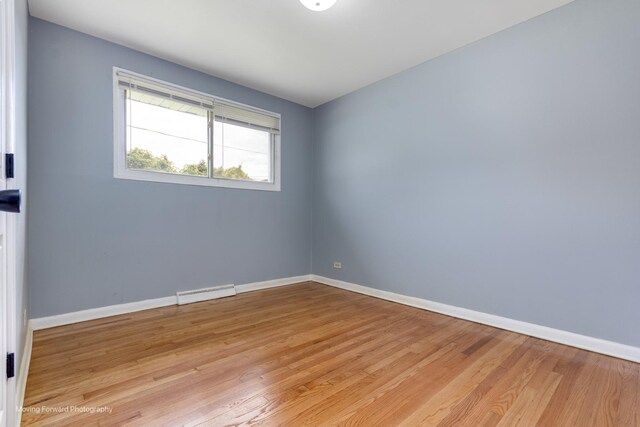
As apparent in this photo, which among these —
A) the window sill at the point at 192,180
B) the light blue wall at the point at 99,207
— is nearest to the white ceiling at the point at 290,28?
the light blue wall at the point at 99,207

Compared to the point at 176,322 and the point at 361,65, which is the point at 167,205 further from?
the point at 361,65

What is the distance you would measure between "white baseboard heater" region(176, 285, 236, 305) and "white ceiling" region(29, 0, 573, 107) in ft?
8.41

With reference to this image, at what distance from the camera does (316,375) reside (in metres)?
1.83

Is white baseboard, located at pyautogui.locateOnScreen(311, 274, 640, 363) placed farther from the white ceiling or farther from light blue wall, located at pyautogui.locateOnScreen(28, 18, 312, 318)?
the white ceiling

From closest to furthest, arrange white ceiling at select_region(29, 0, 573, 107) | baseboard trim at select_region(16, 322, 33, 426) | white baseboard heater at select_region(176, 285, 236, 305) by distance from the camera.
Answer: baseboard trim at select_region(16, 322, 33, 426) < white ceiling at select_region(29, 0, 573, 107) < white baseboard heater at select_region(176, 285, 236, 305)

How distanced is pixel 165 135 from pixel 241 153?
0.95 meters

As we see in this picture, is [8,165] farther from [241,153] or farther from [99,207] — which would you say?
[241,153]

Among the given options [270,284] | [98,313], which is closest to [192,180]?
[98,313]

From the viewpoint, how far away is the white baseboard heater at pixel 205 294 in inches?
128

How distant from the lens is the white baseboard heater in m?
3.25

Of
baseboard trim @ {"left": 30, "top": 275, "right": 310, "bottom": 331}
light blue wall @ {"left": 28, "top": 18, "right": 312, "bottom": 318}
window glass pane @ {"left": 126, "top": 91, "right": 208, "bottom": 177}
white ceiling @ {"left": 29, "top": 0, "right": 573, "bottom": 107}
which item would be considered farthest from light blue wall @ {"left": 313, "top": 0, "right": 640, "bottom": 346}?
baseboard trim @ {"left": 30, "top": 275, "right": 310, "bottom": 331}

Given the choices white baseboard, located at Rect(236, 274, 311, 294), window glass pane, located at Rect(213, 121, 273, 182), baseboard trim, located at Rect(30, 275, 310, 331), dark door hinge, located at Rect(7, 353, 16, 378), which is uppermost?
window glass pane, located at Rect(213, 121, 273, 182)

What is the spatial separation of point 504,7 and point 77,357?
4.14 m

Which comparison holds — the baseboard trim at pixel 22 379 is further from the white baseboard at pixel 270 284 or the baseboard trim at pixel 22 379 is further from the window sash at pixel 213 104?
the window sash at pixel 213 104
